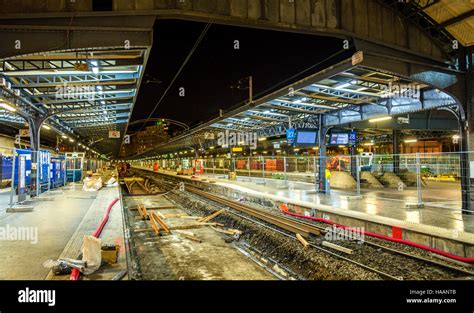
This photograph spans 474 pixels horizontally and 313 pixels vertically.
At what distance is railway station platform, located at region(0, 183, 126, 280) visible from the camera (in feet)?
17.1

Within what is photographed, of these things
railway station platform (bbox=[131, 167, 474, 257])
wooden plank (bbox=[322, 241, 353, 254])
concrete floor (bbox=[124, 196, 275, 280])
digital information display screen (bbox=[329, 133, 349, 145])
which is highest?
digital information display screen (bbox=[329, 133, 349, 145])

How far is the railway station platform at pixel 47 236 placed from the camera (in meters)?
5.21

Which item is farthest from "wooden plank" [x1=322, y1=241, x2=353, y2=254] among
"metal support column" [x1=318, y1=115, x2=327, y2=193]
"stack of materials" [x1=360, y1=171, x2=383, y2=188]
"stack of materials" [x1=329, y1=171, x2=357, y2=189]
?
"stack of materials" [x1=360, y1=171, x2=383, y2=188]

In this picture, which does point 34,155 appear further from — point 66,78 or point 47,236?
point 47,236

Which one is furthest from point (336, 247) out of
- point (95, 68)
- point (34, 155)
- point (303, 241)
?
point (34, 155)

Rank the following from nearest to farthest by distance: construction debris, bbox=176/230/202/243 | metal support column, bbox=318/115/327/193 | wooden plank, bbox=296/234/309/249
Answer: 1. wooden plank, bbox=296/234/309/249
2. construction debris, bbox=176/230/202/243
3. metal support column, bbox=318/115/327/193

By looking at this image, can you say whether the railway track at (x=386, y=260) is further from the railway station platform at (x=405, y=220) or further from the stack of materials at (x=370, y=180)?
the stack of materials at (x=370, y=180)

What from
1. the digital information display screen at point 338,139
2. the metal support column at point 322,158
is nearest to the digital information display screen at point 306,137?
the metal support column at point 322,158

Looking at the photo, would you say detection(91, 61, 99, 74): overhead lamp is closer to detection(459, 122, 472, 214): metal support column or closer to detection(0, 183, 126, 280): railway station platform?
detection(0, 183, 126, 280): railway station platform

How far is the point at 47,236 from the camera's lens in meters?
7.50
